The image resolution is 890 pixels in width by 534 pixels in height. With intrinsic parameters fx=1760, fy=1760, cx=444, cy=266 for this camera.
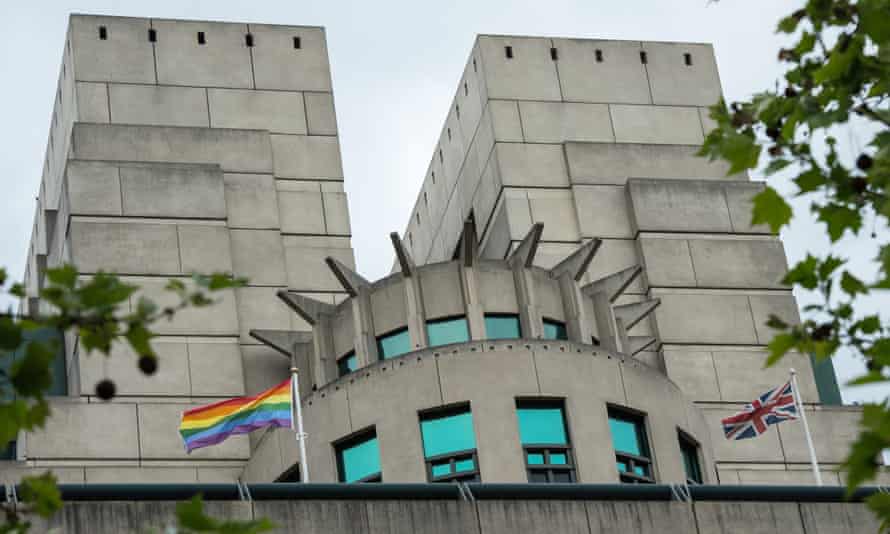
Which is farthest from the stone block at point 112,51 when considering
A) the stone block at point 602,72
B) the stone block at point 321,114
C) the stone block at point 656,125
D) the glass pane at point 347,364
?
the glass pane at point 347,364

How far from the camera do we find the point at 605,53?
51812 mm

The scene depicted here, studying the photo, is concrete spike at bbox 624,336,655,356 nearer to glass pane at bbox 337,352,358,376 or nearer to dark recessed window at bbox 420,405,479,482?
glass pane at bbox 337,352,358,376

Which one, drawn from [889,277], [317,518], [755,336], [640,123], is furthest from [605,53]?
[889,277]

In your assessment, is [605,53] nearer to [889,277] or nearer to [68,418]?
[68,418]

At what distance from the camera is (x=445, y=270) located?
125 ft

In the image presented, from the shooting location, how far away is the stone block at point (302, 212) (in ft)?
155

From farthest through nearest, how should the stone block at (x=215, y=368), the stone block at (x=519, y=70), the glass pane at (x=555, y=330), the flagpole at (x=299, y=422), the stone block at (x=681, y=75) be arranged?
the stone block at (x=681, y=75), the stone block at (x=519, y=70), the stone block at (x=215, y=368), the glass pane at (x=555, y=330), the flagpole at (x=299, y=422)

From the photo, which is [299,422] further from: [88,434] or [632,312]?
[632,312]

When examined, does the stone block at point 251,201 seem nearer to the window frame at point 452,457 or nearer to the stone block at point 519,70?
the stone block at point 519,70

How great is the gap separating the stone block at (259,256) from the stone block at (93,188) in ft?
10.6

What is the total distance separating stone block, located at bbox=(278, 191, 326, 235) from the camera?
47344mm

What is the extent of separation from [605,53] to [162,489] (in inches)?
1162

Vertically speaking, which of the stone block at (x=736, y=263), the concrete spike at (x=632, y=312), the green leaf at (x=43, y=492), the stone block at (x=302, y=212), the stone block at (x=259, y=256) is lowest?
the green leaf at (x=43, y=492)

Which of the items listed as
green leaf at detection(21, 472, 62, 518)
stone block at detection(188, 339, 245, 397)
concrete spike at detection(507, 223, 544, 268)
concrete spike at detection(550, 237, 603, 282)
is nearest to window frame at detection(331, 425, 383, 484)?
concrete spike at detection(507, 223, 544, 268)
